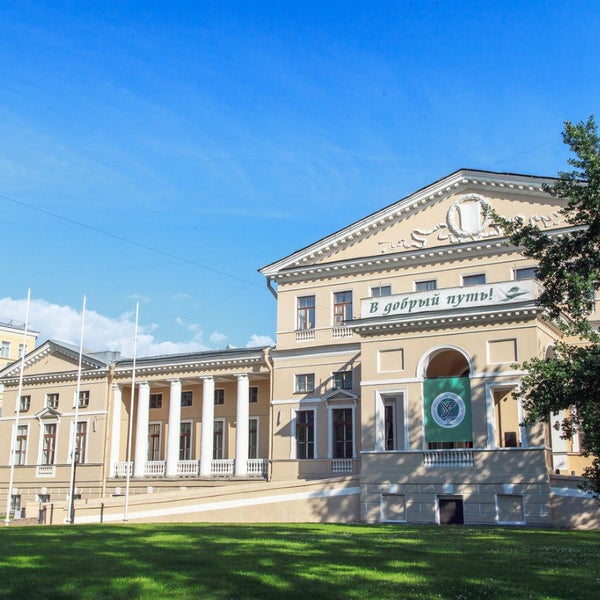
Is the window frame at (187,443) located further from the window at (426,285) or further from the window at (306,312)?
the window at (426,285)

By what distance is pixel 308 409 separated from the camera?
152ft

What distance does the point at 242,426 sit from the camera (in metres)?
49.4

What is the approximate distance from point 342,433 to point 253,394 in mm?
9624

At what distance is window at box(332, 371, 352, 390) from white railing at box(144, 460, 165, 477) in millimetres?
13737

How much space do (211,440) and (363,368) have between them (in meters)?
16.0

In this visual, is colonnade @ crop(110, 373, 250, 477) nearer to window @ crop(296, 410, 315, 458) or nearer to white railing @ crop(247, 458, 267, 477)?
white railing @ crop(247, 458, 267, 477)

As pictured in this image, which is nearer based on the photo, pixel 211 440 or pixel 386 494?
pixel 386 494

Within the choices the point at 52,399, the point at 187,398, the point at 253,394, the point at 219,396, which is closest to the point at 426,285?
the point at 253,394

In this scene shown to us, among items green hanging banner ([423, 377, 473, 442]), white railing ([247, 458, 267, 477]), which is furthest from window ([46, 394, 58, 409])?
green hanging banner ([423, 377, 473, 442])

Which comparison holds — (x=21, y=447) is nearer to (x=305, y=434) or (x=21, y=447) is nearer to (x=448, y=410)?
(x=305, y=434)

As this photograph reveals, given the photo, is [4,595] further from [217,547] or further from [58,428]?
[58,428]

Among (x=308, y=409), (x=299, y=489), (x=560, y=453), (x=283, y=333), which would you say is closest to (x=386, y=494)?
(x=299, y=489)

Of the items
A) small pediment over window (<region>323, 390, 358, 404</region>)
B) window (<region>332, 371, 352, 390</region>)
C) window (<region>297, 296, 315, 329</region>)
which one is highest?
window (<region>297, 296, 315, 329</region>)

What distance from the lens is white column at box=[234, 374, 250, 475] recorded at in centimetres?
4822
